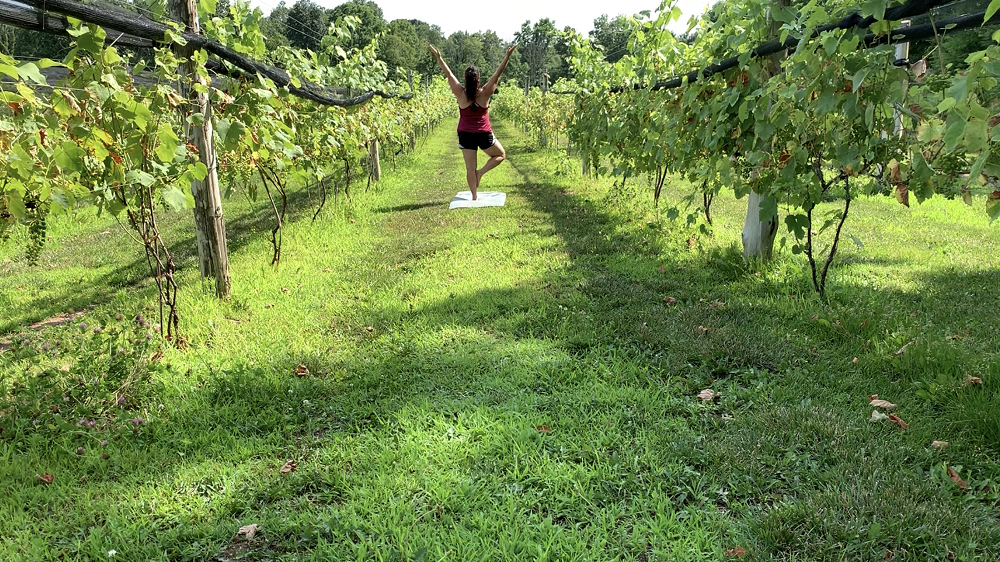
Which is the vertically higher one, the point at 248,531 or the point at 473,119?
the point at 473,119

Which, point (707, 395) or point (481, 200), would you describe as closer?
point (707, 395)

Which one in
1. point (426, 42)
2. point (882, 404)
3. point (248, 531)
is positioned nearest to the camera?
point (248, 531)

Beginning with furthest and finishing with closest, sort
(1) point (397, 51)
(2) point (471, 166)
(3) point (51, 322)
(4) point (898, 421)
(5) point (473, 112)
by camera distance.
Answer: (1) point (397, 51), (2) point (471, 166), (5) point (473, 112), (3) point (51, 322), (4) point (898, 421)

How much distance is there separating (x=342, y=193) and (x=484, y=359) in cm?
713

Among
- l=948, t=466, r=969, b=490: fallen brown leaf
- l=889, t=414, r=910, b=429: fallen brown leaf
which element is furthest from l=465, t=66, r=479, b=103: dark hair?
l=948, t=466, r=969, b=490: fallen brown leaf

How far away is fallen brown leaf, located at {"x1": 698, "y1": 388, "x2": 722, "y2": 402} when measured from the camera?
8.68 feet

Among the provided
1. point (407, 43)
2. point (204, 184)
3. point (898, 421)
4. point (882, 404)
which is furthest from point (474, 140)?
point (407, 43)

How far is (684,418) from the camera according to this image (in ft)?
8.19

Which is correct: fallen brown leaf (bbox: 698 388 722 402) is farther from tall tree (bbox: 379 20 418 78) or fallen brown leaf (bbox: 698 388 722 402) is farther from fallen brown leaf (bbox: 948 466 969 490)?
tall tree (bbox: 379 20 418 78)

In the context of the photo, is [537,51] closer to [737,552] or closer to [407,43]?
[407,43]

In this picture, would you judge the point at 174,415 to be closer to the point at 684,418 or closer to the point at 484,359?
the point at 484,359

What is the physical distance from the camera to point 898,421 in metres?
2.32

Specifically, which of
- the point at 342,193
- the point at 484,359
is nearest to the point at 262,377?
the point at 484,359

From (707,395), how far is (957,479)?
3.14 ft
